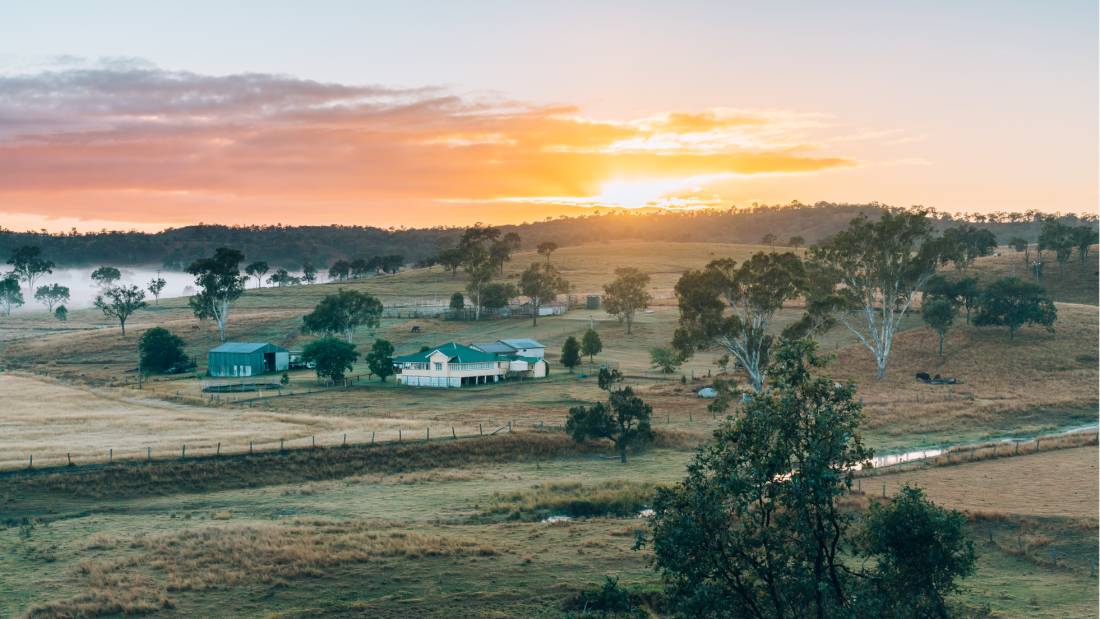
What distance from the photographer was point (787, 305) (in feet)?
484

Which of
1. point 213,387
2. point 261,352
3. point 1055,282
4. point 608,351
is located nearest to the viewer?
point 213,387

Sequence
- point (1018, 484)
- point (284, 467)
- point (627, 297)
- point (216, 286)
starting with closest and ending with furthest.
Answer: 1. point (1018, 484)
2. point (284, 467)
3. point (627, 297)
4. point (216, 286)

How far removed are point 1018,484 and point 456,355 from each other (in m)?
58.5

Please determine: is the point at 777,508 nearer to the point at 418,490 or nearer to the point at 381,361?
the point at 418,490

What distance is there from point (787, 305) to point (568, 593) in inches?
4655

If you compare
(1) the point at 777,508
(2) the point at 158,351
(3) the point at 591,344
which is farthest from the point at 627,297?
(1) the point at 777,508

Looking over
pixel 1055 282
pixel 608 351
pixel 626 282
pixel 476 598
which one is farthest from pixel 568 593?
pixel 1055 282

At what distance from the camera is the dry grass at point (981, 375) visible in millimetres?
78375

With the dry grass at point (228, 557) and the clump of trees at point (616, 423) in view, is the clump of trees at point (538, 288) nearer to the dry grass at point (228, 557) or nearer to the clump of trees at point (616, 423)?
the clump of trees at point (616, 423)

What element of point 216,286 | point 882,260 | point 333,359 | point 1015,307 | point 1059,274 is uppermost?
point 882,260

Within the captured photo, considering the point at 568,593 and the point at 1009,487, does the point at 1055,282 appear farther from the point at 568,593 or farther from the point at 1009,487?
the point at 568,593

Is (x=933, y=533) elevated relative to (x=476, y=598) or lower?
elevated

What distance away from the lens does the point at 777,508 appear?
79.5 feet

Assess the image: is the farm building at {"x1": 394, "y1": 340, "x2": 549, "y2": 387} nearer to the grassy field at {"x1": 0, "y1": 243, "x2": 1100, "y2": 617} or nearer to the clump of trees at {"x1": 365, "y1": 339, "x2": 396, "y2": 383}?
the clump of trees at {"x1": 365, "y1": 339, "x2": 396, "y2": 383}
